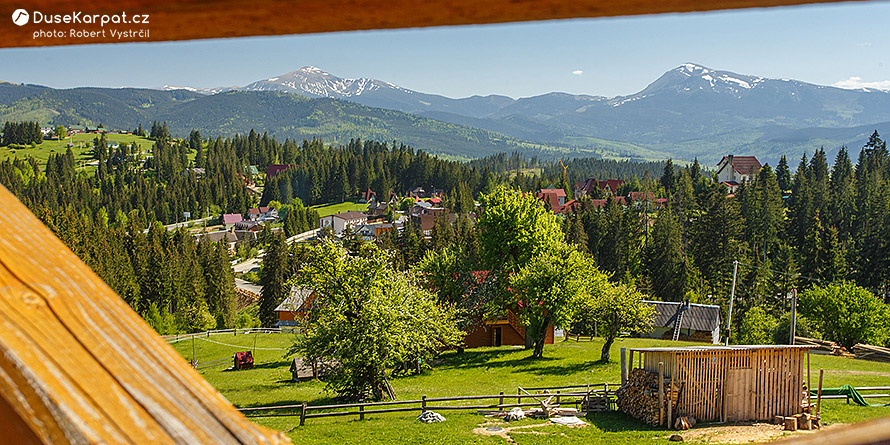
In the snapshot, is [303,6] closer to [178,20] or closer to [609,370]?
[178,20]

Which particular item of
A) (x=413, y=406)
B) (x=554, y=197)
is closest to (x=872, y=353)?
(x=413, y=406)

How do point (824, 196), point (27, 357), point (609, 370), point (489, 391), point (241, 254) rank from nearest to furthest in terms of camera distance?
point (27, 357)
point (489, 391)
point (609, 370)
point (824, 196)
point (241, 254)

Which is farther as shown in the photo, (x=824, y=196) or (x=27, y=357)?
(x=824, y=196)

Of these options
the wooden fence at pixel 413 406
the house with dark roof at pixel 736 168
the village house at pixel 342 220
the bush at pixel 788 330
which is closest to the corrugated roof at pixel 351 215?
the village house at pixel 342 220

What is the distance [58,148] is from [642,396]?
169 m

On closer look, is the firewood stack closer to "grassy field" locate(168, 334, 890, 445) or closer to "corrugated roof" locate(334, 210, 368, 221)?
"grassy field" locate(168, 334, 890, 445)

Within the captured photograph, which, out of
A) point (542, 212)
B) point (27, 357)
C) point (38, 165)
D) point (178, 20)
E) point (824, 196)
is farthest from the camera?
point (38, 165)

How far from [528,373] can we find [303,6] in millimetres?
26132

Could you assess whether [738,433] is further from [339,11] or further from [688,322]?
[688,322]

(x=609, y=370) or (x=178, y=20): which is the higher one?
(x=178, y=20)

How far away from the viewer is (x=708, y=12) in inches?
37.1

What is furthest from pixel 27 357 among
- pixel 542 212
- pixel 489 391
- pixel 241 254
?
pixel 241 254

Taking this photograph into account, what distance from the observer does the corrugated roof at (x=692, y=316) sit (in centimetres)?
4638

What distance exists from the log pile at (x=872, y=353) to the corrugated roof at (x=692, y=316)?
15.9 m
